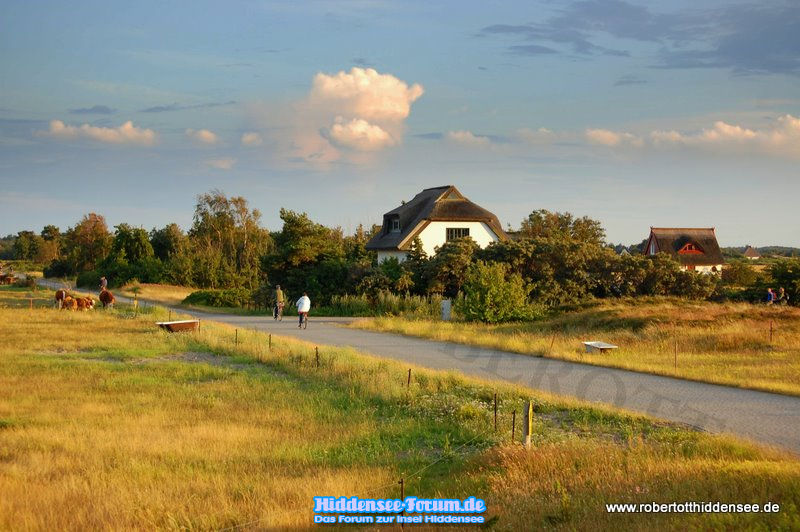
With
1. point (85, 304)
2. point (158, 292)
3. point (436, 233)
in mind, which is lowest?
point (85, 304)

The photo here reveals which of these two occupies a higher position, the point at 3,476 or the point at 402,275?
the point at 402,275

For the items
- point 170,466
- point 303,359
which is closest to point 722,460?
point 170,466

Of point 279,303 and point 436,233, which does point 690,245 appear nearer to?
point 436,233

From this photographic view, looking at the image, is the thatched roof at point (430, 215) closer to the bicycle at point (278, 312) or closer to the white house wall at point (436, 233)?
the white house wall at point (436, 233)

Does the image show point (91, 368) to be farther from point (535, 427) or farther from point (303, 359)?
point (535, 427)

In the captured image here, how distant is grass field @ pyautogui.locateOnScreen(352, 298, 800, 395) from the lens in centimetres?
1834

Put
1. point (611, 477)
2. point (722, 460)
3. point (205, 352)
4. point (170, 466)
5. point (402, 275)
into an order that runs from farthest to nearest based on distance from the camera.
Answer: point (402, 275) < point (205, 352) < point (170, 466) < point (722, 460) < point (611, 477)

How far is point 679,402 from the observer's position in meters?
14.1

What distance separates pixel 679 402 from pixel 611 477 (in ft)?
20.9

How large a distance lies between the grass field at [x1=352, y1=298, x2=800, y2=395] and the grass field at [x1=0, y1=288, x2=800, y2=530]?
5.72 m

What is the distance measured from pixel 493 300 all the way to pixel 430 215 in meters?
18.0

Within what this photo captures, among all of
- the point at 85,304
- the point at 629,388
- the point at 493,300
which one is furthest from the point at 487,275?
the point at 85,304

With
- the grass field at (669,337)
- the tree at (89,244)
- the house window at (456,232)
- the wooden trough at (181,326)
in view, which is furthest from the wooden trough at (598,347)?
the tree at (89,244)

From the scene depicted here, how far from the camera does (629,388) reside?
15.9m
